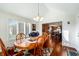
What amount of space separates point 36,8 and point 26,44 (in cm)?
55

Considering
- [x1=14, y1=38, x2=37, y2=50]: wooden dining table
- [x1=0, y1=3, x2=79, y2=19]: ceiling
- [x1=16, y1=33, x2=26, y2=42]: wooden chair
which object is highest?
[x1=0, y1=3, x2=79, y2=19]: ceiling

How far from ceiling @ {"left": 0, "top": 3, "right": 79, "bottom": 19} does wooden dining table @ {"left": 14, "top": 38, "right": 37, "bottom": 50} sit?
35 centimetres

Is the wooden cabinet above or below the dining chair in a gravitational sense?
above

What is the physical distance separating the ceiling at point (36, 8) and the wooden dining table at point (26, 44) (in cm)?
35

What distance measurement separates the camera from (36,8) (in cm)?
152

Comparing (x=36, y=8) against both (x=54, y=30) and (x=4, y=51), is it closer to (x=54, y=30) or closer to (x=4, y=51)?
(x=54, y=30)

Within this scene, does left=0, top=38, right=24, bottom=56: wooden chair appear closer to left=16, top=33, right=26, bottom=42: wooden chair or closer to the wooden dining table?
the wooden dining table

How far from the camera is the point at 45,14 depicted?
151 centimetres

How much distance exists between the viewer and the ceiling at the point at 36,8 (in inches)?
58.9

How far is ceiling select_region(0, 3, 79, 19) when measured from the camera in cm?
150

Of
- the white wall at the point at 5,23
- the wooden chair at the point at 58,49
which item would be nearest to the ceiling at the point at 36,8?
the white wall at the point at 5,23

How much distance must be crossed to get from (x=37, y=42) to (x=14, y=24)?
43 centimetres

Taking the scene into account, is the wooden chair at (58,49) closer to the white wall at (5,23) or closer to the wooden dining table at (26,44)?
the wooden dining table at (26,44)

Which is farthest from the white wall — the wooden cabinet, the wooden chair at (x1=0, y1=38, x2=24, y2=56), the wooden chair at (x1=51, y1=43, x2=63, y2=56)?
the wooden chair at (x1=51, y1=43, x2=63, y2=56)
